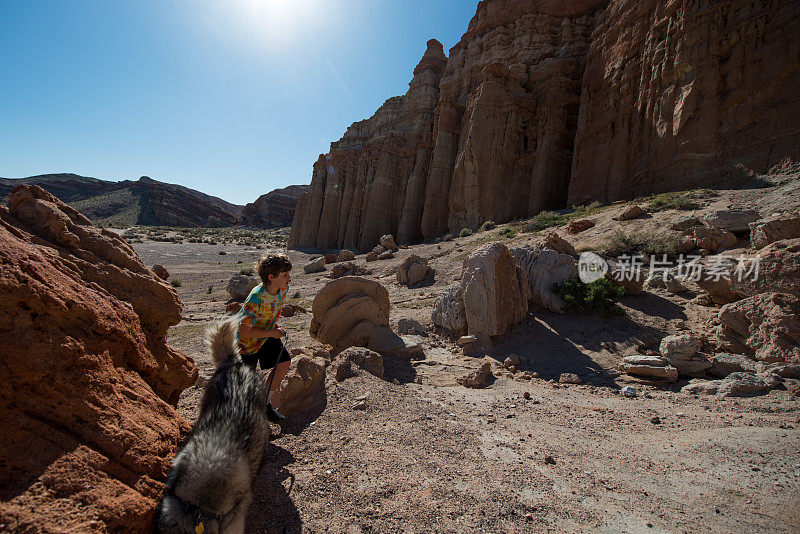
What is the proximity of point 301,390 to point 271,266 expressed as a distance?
1.50m

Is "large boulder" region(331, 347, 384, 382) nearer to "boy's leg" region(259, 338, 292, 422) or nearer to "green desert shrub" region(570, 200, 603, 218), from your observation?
"boy's leg" region(259, 338, 292, 422)

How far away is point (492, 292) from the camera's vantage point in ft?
25.1

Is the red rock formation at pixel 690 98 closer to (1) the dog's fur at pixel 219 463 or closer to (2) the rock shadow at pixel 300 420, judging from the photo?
(2) the rock shadow at pixel 300 420

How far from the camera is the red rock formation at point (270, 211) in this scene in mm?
92125

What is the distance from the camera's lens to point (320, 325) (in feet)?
23.1

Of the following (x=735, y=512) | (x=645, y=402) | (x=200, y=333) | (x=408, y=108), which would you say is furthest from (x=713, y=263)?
(x=408, y=108)

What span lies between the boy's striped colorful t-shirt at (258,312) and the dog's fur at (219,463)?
3.22 feet

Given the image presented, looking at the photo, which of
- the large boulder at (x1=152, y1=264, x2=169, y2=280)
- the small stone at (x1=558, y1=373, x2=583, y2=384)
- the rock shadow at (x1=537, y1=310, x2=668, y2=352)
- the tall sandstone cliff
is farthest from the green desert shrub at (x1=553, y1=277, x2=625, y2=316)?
the large boulder at (x1=152, y1=264, x2=169, y2=280)

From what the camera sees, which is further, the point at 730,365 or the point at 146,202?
the point at 146,202

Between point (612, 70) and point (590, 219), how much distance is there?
13.1 metres

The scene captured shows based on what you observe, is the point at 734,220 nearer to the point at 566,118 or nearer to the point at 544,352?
the point at 544,352

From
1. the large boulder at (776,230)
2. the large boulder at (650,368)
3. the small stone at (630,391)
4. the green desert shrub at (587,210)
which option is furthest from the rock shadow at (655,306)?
the green desert shrub at (587,210)

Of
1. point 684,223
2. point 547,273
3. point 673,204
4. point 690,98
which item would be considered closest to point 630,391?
point 547,273

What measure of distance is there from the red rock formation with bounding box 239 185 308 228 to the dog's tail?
3692 inches
